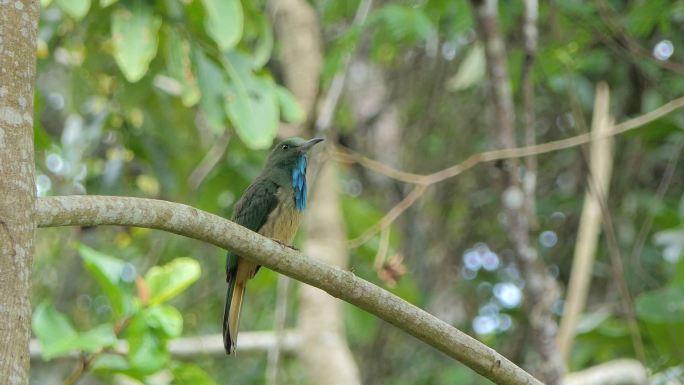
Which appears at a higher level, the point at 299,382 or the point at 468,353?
the point at 299,382

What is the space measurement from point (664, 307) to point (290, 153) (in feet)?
7.10

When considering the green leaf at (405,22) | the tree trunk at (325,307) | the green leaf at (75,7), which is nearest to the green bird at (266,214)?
the green leaf at (75,7)

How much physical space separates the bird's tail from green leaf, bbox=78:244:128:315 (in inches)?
19.5

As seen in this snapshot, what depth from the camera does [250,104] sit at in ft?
15.4

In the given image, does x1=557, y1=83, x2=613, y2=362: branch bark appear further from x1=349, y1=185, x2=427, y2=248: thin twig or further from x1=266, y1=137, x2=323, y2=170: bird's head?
x1=266, y1=137, x2=323, y2=170: bird's head

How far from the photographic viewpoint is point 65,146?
644cm

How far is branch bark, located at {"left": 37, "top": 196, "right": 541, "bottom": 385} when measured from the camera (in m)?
2.15

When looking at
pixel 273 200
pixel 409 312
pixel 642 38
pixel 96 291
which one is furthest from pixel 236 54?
pixel 96 291

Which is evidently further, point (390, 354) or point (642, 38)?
point (390, 354)

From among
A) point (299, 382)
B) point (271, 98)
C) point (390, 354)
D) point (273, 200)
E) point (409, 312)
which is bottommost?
point (409, 312)

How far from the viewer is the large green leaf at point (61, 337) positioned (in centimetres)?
398

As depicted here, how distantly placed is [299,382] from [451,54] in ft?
9.82

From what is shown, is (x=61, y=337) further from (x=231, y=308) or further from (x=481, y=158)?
(x=481, y=158)

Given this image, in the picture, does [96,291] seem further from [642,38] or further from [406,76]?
[642,38]
